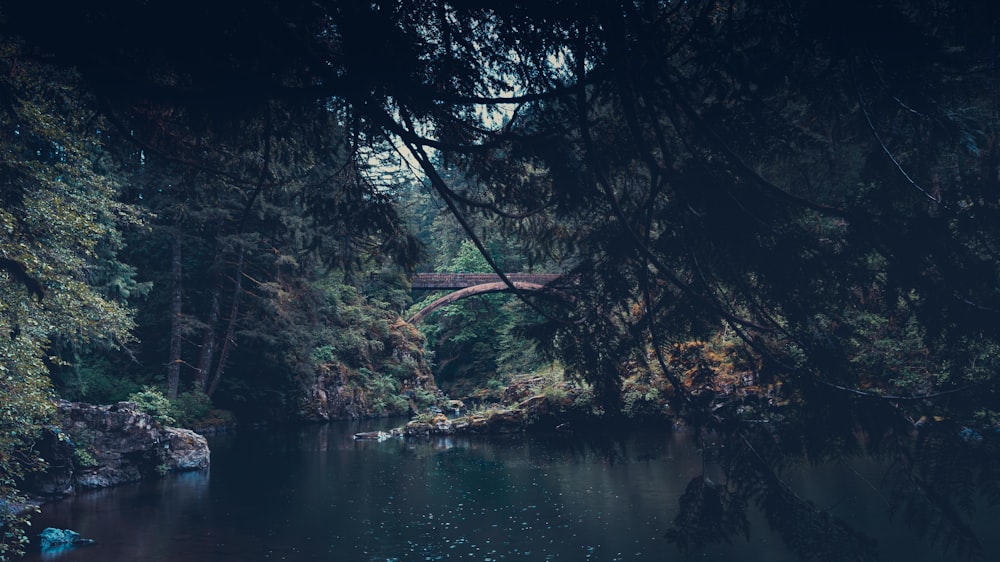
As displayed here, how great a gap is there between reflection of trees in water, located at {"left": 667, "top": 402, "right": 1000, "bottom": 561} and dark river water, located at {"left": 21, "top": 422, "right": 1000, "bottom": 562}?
3.76 meters

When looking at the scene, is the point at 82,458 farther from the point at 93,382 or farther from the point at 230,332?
the point at 230,332

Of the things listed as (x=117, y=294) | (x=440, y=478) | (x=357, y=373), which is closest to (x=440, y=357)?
(x=357, y=373)

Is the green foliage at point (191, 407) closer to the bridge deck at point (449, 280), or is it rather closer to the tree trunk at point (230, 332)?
the tree trunk at point (230, 332)

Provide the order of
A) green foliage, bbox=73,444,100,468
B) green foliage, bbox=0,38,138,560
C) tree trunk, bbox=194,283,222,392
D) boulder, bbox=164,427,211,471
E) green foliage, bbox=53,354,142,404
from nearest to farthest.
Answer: green foliage, bbox=0,38,138,560
green foliage, bbox=73,444,100,468
boulder, bbox=164,427,211,471
green foliage, bbox=53,354,142,404
tree trunk, bbox=194,283,222,392

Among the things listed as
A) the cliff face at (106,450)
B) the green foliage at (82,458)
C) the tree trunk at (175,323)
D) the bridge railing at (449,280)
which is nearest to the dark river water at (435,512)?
the cliff face at (106,450)

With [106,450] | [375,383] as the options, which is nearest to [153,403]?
[106,450]

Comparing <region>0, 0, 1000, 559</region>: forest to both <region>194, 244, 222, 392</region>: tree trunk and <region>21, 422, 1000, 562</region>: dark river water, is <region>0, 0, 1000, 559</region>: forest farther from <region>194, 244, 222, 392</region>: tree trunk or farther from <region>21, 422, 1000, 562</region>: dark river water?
<region>194, 244, 222, 392</region>: tree trunk

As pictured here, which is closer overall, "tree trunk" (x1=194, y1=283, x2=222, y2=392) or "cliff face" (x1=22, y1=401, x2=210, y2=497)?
"cliff face" (x1=22, y1=401, x2=210, y2=497)

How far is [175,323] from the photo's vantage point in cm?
2267

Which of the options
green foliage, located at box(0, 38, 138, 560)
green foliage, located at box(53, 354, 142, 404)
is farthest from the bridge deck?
green foliage, located at box(0, 38, 138, 560)

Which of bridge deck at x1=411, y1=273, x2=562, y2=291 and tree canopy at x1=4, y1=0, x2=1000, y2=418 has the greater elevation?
bridge deck at x1=411, y1=273, x2=562, y2=291

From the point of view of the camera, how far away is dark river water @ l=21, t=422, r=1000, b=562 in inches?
407

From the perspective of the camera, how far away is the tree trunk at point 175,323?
2214cm

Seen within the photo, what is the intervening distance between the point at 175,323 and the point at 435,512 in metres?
13.4
